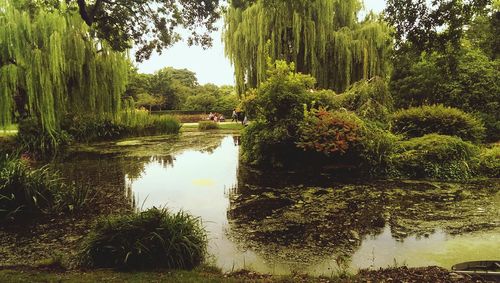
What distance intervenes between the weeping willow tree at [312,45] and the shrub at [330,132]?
26.6ft

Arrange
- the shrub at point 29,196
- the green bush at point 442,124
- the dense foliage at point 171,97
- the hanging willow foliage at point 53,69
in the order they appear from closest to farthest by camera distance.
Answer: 1. the shrub at point 29,196
2. the green bush at point 442,124
3. the hanging willow foliage at point 53,69
4. the dense foliage at point 171,97

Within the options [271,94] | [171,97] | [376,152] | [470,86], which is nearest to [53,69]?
[271,94]

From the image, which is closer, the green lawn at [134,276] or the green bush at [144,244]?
the green lawn at [134,276]

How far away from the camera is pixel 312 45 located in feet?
57.7

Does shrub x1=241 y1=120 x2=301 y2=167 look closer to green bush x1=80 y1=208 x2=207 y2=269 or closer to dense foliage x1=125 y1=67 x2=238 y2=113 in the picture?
green bush x1=80 y1=208 x2=207 y2=269

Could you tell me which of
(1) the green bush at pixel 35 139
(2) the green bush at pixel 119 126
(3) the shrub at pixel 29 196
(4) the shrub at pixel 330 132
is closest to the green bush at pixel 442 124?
(4) the shrub at pixel 330 132

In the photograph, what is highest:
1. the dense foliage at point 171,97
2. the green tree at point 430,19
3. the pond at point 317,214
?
the dense foliage at point 171,97

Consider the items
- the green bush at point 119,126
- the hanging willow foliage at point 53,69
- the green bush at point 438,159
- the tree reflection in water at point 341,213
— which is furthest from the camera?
the green bush at point 119,126

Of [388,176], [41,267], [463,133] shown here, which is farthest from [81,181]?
[463,133]

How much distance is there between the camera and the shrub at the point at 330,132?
967 cm

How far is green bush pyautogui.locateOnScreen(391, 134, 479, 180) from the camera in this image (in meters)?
9.05

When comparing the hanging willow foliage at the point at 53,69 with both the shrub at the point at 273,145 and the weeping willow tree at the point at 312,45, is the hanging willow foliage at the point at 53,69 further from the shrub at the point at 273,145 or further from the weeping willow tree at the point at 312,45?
the shrub at the point at 273,145

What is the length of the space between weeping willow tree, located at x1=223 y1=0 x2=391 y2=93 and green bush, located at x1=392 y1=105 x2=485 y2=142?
674 cm

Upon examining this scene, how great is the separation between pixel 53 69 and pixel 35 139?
2.94 meters
